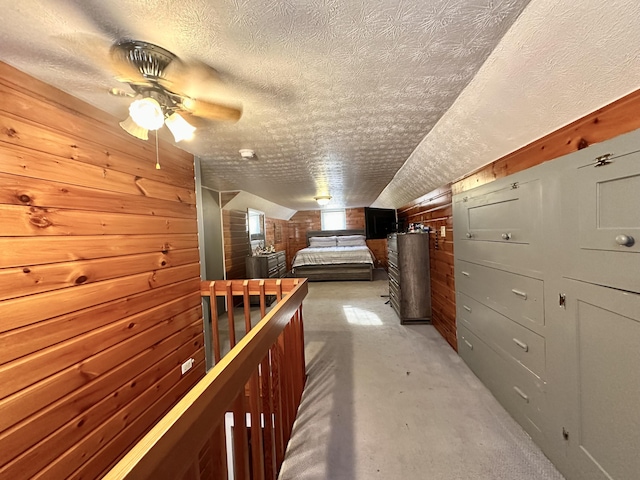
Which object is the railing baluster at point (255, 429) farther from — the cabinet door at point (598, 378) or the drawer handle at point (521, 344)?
the drawer handle at point (521, 344)

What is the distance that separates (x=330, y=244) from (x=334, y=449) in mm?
6510

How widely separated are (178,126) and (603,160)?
189 cm

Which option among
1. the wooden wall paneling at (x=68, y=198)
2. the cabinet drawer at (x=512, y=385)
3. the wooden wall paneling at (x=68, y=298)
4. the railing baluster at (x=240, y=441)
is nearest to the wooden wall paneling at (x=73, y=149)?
the wooden wall paneling at (x=68, y=198)

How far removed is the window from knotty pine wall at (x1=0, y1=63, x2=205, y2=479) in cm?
669

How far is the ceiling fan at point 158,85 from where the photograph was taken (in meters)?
0.99

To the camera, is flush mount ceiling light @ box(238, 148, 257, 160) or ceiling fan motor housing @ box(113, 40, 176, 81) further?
flush mount ceiling light @ box(238, 148, 257, 160)

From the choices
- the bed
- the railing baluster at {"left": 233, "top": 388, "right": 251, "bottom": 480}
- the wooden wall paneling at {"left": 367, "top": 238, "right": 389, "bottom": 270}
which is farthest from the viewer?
the wooden wall paneling at {"left": 367, "top": 238, "right": 389, "bottom": 270}

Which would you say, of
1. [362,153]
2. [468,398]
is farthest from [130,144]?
[468,398]

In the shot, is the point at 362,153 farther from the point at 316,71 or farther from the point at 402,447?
the point at 402,447

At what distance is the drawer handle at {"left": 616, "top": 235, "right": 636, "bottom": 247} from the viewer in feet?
3.08

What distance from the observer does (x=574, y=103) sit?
116 centimetres

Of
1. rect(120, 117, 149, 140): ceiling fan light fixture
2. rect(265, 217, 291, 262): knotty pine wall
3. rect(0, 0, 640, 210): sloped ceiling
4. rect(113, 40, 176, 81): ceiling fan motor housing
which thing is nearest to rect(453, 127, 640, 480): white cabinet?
rect(0, 0, 640, 210): sloped ceiling

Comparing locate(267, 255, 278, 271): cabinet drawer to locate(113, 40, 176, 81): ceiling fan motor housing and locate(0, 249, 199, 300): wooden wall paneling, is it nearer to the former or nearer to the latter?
locate(0, 249, 199, 300): wooden wall paneling

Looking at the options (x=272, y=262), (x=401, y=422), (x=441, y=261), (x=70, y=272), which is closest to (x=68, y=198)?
(x=70, y=272)
